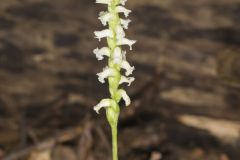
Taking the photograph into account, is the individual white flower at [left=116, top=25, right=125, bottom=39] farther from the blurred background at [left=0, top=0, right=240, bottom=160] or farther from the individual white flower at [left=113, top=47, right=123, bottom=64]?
the blurred background at [left=0, top=0, right=240, bottom=160]

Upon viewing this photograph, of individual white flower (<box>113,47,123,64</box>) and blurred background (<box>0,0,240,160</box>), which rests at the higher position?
blurred background (<box>0,0,240,160</box>)

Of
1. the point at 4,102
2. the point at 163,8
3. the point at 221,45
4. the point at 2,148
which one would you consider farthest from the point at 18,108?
the point at 221,45

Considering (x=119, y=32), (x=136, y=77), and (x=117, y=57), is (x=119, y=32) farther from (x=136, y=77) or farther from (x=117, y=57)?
(x=136, y=77)

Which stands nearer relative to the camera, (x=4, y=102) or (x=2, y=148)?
(x=2, y=148)

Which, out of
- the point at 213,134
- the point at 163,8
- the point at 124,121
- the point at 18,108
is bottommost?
the point at 213,134

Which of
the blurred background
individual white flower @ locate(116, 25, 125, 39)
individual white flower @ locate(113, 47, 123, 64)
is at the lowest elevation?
individual white flower @ locate(113, 47, 123, 64)

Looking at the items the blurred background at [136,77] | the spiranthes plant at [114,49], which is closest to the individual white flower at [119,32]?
the spiranthes plant at [114,49]

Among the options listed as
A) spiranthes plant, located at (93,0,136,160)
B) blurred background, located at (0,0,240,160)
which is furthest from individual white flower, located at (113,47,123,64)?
blurred background, located at (0,0,240,160)

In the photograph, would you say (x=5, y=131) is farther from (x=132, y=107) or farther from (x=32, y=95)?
(x=132, y=107)

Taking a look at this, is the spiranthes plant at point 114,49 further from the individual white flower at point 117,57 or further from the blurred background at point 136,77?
the blurred background at point 136,77
